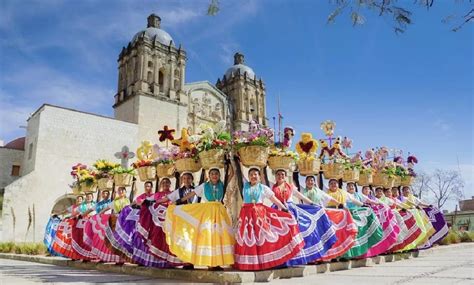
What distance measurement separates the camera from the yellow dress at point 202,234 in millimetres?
5371

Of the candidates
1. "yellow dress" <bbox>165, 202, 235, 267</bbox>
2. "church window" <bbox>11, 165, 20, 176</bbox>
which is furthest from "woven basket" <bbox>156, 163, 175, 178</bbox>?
"church window" <bbox>11, 165, 20, 176</bbox>

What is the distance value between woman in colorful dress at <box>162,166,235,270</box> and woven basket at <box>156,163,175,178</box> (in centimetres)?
145

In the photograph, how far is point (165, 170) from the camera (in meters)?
7.44

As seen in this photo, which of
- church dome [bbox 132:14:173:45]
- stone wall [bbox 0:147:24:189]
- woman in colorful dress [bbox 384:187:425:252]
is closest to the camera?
woman in colorful dress [bbox 384:187:425:252]

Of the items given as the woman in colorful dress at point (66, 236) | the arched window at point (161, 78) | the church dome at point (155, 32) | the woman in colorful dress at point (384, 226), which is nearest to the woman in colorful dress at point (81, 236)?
the woman in colorful dress at point (66, 236)

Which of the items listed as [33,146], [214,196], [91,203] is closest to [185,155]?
[214,196]

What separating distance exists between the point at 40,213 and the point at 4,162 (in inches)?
241

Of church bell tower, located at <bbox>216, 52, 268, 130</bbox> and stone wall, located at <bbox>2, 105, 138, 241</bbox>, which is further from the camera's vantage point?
church bell tower, located at <bbox>216, 52, 268, 130</bbox>

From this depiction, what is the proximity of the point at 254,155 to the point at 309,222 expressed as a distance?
1435mm

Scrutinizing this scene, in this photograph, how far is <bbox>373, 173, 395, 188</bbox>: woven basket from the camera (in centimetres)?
1004

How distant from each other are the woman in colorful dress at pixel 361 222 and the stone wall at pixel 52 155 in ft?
65.0

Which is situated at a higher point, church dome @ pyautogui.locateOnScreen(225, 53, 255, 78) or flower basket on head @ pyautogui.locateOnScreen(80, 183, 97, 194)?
church dome @ pyautogui.locateOnScreen(225, 53, 255, 78)

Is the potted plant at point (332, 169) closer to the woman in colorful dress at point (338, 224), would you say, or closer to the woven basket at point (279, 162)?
the woman in colorful dress at point (338, 224)

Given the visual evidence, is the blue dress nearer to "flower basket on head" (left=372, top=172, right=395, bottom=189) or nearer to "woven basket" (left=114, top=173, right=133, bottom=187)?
"woven basket" (left=114, top=173, right=133, bottom=187)
